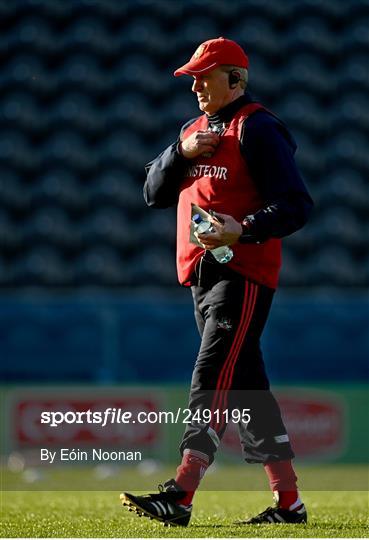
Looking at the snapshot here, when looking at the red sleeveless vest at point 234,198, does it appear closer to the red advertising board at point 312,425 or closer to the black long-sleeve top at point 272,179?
the black long-sleeve top at point 272,179

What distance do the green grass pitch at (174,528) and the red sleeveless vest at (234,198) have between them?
0.73m

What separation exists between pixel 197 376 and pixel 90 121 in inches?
277

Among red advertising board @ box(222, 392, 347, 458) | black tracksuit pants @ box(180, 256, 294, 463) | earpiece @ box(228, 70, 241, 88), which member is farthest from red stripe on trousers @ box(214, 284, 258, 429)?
red advertising board @ box(222, 392, 347, 458)

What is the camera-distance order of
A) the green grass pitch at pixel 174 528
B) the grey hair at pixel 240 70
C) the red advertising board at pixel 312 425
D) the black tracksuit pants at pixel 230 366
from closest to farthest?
the green grass pitch at pixel 174 528 < the black tracksuit pants at pixel 230 366 < the grey hair at pixel 240 70 < the red advertising board at pixel 312 425

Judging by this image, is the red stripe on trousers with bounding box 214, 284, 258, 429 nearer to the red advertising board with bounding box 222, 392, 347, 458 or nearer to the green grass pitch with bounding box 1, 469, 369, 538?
the green grass pitch with bounding box 1, 469, 369, 538

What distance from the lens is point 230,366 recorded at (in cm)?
337

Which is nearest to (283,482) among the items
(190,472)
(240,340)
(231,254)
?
(190,472)

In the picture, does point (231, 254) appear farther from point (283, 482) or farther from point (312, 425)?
Result: point (312, 425)

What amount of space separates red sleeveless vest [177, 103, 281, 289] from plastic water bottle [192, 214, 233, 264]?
31 mm

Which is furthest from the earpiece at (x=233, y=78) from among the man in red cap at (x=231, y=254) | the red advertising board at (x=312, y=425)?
the red advertising board at (x=312, y=425)

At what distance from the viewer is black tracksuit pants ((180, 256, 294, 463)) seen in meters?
3.35

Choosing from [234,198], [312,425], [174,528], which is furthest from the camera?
[312,425]

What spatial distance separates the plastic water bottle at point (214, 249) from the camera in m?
3.30

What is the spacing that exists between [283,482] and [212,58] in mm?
1283
